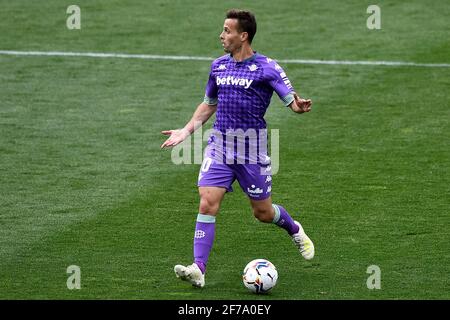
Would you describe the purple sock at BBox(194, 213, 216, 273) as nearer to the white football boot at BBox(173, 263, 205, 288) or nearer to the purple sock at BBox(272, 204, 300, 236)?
the white football boot at BBox(173, 263, 205, 288)

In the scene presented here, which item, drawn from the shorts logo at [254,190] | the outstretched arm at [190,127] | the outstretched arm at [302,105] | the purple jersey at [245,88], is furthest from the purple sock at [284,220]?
the outstretched arm at [302,105]

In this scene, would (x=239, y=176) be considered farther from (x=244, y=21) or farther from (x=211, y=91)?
(x=244, y=21)

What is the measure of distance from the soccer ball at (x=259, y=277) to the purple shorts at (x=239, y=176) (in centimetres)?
77

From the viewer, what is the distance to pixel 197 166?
15.1 meters

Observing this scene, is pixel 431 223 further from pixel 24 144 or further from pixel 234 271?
pixel 24 144

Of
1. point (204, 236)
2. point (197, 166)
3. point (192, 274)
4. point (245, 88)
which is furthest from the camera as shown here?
point (197, 166)

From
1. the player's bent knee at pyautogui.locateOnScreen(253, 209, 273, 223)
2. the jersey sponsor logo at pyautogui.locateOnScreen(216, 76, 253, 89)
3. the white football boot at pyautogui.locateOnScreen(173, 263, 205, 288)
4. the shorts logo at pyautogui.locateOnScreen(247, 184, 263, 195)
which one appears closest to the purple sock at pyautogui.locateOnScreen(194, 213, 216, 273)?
the white football boot at pyautogui.locateOnScreen(173, 263, 205, 288)

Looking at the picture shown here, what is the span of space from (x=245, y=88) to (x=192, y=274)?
1.87 meters

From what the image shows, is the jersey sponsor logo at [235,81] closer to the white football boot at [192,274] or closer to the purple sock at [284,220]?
the purple sock at [284,220]

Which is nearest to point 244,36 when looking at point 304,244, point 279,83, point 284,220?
point 279,83

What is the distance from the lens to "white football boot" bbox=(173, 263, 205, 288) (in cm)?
1017

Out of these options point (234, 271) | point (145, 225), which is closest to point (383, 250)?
point (234, 271)

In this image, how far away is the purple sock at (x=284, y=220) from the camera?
11.1 meters

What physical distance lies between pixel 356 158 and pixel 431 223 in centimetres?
277
